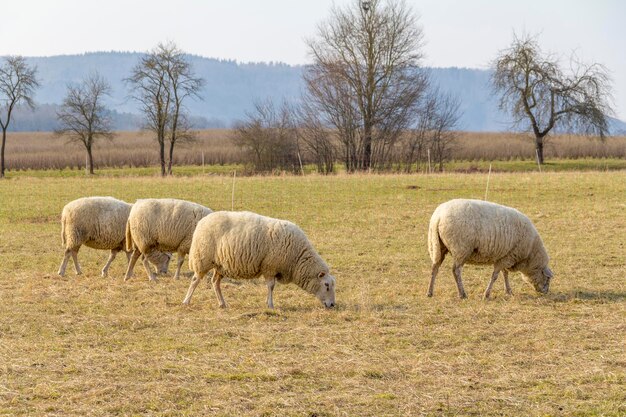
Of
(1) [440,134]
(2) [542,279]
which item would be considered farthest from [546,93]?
(2) [542,279]

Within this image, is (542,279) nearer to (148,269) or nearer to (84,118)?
(148,269)

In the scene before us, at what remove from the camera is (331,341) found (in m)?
9.83

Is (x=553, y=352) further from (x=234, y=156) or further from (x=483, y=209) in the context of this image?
(x=234, y=156)

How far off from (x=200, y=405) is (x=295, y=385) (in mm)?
1049

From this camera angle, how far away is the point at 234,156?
6719cm

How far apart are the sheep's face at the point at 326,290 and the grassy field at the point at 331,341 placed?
205 millimetres

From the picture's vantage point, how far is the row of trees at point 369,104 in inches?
1903

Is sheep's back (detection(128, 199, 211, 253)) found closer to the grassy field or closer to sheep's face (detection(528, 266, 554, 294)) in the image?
the grassy field

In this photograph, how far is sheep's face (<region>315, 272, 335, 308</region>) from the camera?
11.9 metres

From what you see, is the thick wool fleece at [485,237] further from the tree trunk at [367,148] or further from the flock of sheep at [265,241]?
the tree trunk at [367,148]

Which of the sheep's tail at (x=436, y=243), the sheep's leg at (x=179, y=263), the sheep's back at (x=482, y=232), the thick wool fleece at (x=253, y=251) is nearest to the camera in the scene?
the thick wool fleece at (x=253, y=251)

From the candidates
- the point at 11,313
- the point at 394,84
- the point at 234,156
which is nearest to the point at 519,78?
the point at 394,84

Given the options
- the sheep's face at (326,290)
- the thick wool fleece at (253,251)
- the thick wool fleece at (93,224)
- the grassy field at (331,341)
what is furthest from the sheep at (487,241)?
the thick wool fleece at (93,224)

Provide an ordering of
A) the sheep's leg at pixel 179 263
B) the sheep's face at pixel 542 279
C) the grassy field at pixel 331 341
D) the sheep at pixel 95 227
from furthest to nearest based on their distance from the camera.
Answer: the sheep at pixel 95 227, the sheep's leg at pixel 179 263, the sheep's face at pixel 542 279, the grassy field at pixel 331 341
